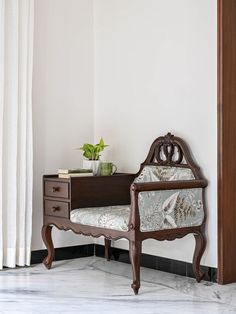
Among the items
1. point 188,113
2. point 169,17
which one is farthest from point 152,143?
point 169,17

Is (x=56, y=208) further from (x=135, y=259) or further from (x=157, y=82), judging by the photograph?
(x=157, y=82)

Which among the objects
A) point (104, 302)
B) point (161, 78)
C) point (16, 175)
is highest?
point (161, 78)

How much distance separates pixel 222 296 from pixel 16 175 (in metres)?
1.76

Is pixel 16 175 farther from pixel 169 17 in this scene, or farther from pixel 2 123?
pixel 169 17

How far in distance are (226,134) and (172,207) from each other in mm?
584

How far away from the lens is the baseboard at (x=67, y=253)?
191 inches

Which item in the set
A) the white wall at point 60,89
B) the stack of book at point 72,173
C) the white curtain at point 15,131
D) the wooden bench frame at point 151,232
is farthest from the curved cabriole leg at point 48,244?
the stack of book at point 72,173

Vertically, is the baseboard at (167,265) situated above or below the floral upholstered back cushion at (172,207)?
below

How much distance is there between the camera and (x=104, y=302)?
11.9ft

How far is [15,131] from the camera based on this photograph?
180 inches

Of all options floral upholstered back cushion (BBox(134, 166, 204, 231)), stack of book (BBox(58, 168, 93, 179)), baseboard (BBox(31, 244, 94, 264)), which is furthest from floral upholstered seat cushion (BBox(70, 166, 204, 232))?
baseboard (BBox(31, 244, 94, 264))

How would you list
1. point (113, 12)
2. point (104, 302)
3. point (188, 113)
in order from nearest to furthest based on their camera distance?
1. point (104, 302)
2. point (188, 113)
3. point (113, 12)

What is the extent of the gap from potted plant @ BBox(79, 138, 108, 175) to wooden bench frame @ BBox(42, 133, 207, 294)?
0.25 m

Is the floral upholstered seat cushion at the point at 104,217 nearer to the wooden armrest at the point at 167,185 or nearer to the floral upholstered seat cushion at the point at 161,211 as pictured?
the floral upholstered seat cushion at the point at 161,211
